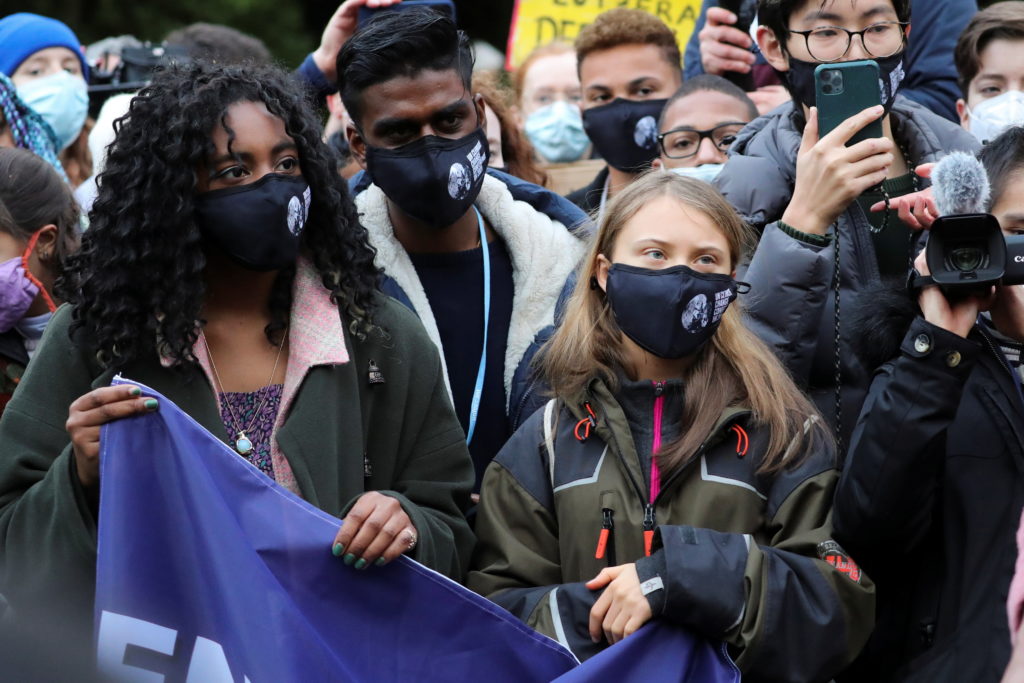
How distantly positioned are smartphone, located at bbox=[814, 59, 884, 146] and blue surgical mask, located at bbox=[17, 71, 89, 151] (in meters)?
3.92

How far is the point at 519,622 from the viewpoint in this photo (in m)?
3.58

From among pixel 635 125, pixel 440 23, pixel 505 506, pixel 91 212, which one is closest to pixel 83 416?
pixel 91 212

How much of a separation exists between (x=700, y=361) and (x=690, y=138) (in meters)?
2.11

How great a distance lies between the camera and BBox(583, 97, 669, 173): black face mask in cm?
620

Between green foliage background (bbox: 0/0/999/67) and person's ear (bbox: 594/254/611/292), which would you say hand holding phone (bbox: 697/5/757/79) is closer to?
person's ear (bbox: 594/254/611/292)

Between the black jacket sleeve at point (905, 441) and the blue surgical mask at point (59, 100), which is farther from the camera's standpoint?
the blue surgical mask at point (59, 100)

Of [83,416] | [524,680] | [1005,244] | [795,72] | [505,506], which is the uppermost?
[795,72]

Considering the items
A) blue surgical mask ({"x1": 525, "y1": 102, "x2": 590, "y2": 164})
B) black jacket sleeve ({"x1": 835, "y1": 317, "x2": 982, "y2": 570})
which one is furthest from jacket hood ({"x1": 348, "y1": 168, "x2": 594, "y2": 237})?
blue surgical mask ({"x1": 525, "y1": 102, "x2": 590, "y2": 164})

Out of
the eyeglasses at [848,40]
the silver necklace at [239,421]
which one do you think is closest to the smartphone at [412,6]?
the eyeglasses at [848,40]

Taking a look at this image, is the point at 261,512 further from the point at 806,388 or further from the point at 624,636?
the point at 806,388

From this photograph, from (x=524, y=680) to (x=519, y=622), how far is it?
142 millimetres

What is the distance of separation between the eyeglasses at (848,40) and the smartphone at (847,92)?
1.01 ft

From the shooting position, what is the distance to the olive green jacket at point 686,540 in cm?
345

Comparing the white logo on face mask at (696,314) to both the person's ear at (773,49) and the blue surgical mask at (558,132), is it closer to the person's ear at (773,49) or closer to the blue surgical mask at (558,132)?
the person's ear at (773,49)
